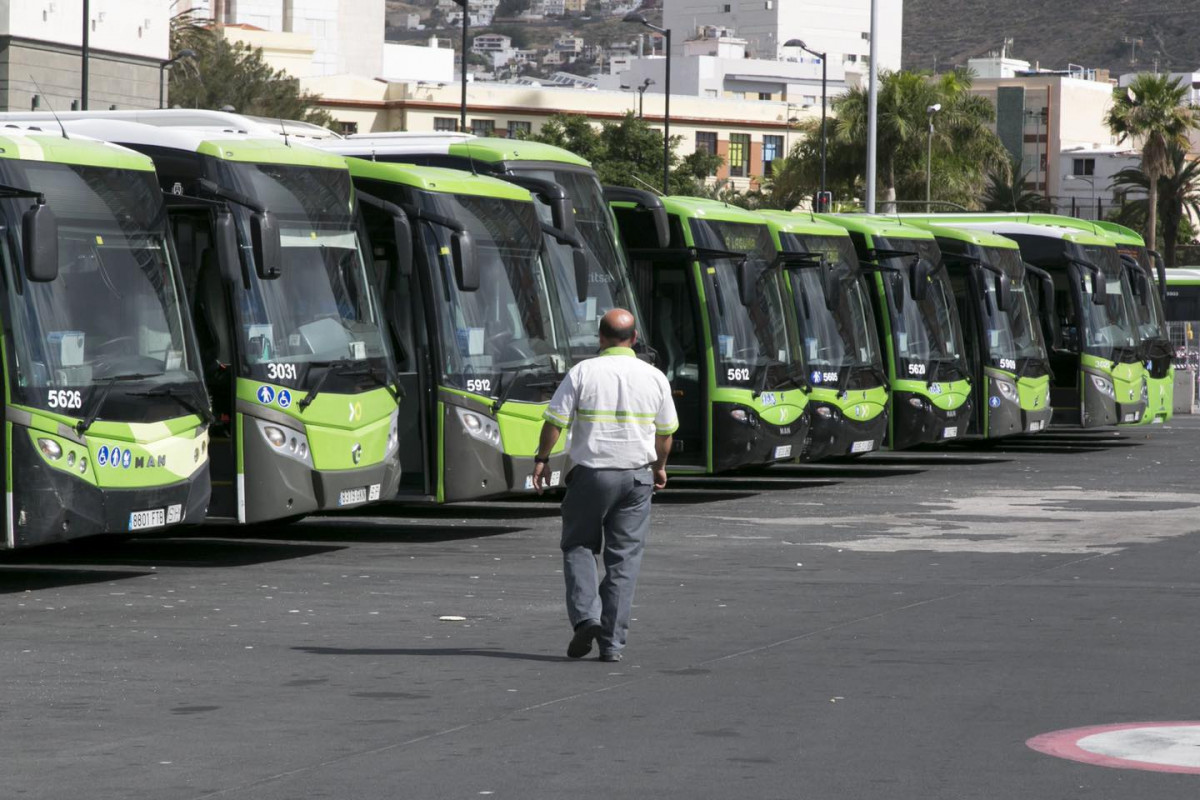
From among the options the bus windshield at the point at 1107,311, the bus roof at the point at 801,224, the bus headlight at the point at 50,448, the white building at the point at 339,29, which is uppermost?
the white building at the point at 339,29

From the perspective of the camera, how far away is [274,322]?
15.8 meters

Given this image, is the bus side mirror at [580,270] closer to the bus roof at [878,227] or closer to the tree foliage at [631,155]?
the bus roof at [878,227]

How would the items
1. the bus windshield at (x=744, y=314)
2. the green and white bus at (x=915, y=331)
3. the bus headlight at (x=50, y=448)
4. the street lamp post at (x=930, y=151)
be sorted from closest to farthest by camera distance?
the bus headlight at (x=50, y=448) → the bus windshield at (x=744, y=314) → the green and white bus at (x=915, y=331) → the street lamp post at (x=930, y=151)

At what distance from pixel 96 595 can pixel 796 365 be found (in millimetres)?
11318

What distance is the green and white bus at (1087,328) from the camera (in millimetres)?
32812

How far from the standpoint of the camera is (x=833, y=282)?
2611 centimetres

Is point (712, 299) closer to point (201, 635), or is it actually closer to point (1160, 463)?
point (1160, 463)

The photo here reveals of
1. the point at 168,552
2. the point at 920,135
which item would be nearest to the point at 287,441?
the point at 168,552

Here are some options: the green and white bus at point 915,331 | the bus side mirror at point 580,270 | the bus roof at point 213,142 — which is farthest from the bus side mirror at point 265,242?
the green and white bus at point 915,331

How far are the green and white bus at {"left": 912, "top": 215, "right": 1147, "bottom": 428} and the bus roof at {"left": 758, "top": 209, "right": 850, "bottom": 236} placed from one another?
21.0 ft

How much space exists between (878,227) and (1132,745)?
20578 millimetres

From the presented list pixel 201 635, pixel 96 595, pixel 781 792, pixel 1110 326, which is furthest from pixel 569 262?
pixel 1110 326

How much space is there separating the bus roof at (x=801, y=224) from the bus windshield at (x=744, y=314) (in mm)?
1086

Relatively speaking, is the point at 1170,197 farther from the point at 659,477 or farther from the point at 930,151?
the point at 659,477
